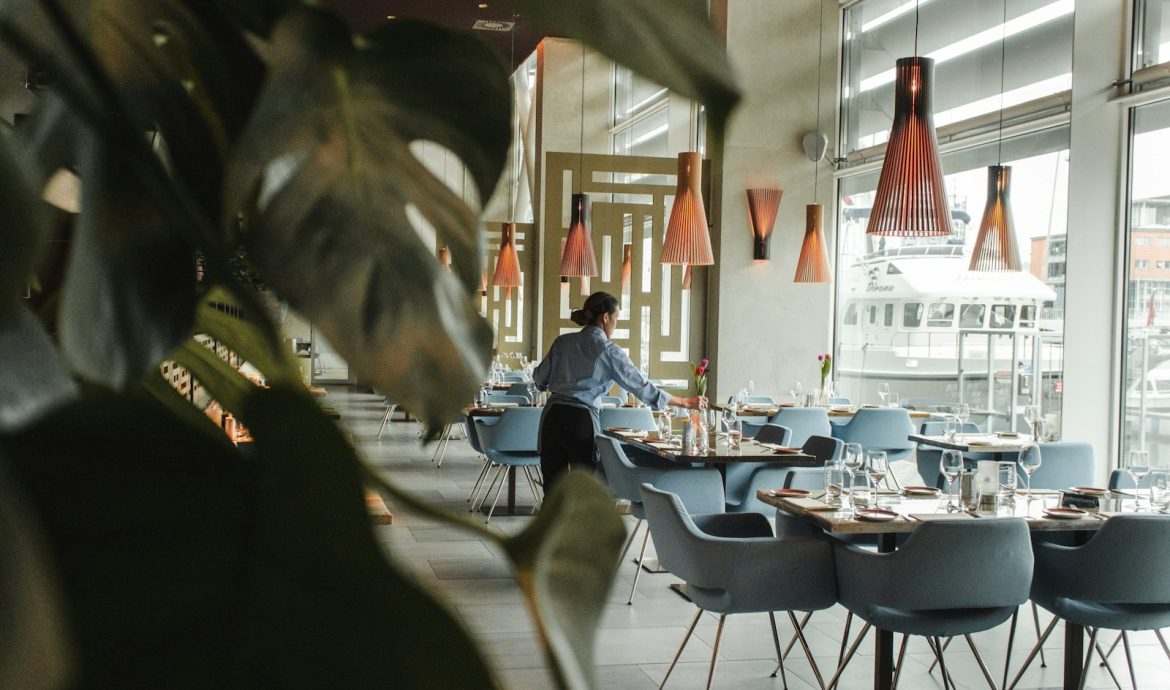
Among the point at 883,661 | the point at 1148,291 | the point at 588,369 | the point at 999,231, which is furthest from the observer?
the point at 1148,291

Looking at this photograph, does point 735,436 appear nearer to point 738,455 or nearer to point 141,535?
point 738,455

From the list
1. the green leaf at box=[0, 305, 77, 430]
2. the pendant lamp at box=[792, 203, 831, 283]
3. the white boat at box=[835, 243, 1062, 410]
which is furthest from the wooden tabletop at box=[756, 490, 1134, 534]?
the pendant lamp at box=[792, 203, 831, 283]

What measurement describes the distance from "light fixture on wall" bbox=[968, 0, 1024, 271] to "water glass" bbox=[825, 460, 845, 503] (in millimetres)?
3184

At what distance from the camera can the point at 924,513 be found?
4699 mm

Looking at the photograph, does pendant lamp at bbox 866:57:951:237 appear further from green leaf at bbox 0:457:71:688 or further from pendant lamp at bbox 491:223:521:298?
pendant lamp at bbox 491:223:521:298

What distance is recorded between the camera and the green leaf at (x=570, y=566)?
20cm

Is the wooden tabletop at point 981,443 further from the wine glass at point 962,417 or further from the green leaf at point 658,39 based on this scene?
the green leaf at point 658,39

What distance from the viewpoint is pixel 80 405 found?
0.21 m

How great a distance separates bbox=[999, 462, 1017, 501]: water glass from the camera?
4883mm

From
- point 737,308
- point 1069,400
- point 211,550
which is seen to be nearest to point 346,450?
point 211,550

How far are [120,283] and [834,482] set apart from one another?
15.9ft

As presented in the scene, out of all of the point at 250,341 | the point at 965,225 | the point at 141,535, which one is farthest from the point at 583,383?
the point at 141,535

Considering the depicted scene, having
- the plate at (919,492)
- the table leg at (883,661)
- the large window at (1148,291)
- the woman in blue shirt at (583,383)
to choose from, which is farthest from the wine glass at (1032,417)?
the table leg at (883,661)

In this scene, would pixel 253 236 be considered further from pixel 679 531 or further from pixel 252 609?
pixel 679 531
